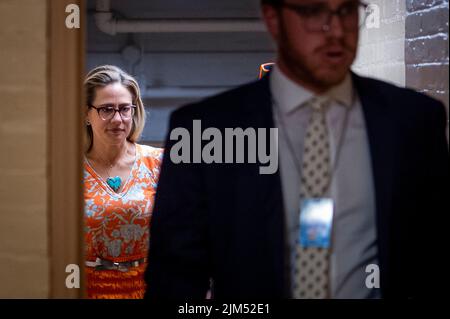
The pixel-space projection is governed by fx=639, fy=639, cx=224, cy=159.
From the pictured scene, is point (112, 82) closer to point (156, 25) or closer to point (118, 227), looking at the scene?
point (156, 25)

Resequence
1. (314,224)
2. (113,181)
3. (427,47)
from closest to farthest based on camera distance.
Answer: (314,224) → (427,47) → (113,181)

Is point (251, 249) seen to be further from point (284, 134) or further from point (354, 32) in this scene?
point (354, 32)

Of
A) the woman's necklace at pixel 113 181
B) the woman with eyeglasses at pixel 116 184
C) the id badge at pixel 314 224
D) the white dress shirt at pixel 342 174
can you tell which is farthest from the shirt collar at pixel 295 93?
the woman's necklace at pixel 113 181

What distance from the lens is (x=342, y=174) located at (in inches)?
57.6

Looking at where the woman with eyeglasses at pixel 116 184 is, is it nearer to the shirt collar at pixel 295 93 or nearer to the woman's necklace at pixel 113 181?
the woman's necklace at pixel 113 181

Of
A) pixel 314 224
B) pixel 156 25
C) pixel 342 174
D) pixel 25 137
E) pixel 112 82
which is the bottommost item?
pixel 314 224

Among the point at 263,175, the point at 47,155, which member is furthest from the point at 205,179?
the point at 47,155

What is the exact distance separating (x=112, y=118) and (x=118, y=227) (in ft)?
0.96

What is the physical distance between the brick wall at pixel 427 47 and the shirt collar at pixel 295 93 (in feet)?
0.58

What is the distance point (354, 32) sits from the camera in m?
1.47

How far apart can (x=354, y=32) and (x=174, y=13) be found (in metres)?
0.45

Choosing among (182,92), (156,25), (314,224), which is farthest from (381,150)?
(156,25)

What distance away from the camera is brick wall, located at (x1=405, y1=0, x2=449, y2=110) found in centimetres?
151

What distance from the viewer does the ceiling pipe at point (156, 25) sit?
1.58 meters
